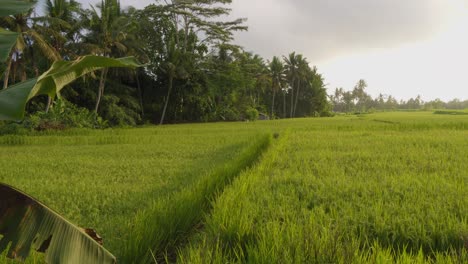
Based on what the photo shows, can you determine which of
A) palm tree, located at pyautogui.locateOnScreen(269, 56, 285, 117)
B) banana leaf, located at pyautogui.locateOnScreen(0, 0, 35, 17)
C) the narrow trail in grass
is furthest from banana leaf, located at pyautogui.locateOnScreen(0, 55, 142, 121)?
palm tree, located at pyautogui.locateOnScreen(269, 56, 285, 117)

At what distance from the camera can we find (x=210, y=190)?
2721 mm

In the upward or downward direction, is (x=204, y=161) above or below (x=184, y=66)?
below

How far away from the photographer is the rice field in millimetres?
1408

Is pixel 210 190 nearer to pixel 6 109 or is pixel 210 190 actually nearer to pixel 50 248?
pixel 50 248

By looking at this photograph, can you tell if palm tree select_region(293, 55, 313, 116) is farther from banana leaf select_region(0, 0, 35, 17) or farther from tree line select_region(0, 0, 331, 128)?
banana leaf select_region(0, 0, 35, 17)

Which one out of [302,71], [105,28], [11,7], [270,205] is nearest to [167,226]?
[270,205]

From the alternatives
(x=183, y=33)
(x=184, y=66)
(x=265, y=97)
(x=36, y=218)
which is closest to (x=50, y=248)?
(x=36, y=218)

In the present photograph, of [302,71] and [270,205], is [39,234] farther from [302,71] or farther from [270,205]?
[302,71]

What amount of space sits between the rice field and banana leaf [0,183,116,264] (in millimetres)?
456

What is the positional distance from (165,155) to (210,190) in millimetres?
2712

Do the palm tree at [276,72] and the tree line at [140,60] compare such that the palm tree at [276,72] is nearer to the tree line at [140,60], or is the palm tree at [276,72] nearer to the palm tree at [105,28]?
the tree line at [140,60]

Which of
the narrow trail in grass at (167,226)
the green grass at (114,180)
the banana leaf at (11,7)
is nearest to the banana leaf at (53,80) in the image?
the banana leaf at (11,7)

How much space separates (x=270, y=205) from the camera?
6.72 ft

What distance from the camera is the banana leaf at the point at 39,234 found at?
75 cm
